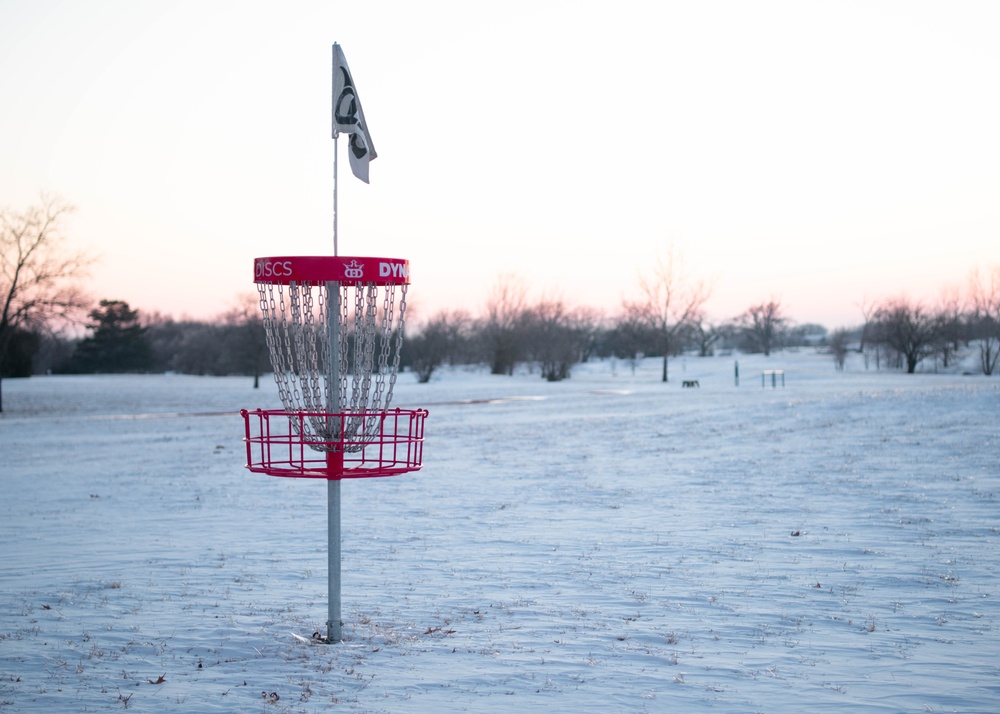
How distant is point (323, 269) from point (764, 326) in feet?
324

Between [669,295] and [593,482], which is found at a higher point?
[669,295]

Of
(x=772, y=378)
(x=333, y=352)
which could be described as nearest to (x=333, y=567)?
(x=333, y=352)

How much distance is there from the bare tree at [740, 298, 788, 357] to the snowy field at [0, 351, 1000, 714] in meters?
80.9

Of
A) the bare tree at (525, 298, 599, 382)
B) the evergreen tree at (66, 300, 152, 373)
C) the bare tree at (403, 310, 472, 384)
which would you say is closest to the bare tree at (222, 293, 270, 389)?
the bare tree at (403, 310, 472, 384)

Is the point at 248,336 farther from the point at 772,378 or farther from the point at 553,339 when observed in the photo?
the point at 772,378

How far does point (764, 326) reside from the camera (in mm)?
97875

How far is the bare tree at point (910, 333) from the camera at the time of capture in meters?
53.5

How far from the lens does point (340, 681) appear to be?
4984mm

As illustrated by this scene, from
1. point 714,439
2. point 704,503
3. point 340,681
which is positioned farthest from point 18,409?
point 340,681

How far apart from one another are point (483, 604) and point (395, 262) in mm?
3054

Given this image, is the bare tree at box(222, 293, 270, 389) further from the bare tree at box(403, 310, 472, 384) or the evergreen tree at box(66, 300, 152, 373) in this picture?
the evergreen tree at box(66, 300, 152, 373)

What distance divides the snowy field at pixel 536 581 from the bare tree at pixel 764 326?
8092 centimetres

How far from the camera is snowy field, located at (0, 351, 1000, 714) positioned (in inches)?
191

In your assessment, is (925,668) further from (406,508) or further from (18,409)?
(18,409)
